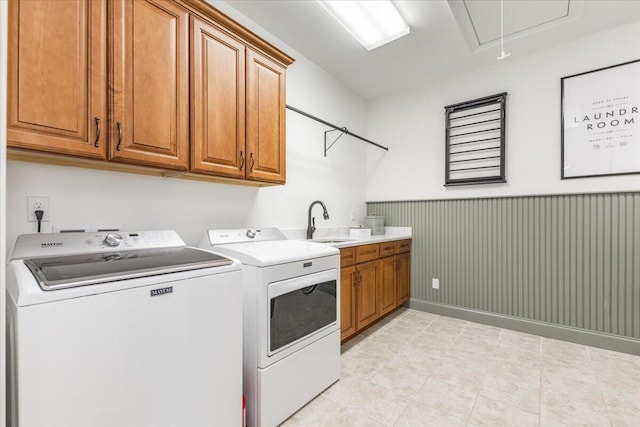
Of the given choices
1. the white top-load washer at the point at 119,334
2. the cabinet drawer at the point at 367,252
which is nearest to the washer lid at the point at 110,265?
the white top-load washer at the point at 119,334

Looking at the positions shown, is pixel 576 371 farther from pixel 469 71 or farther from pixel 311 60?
pixel 311 60

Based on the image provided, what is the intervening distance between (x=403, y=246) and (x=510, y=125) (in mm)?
1664

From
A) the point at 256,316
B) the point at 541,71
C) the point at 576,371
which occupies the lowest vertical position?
the point at 576,371

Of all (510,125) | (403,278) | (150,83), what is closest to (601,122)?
(510,125)

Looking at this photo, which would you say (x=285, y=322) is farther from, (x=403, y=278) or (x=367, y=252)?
(x=403, y=278)

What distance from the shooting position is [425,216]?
351cm

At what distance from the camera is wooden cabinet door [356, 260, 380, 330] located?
2.62 m

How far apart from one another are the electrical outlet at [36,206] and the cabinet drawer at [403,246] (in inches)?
113

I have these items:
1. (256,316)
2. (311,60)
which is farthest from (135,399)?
(311,60)

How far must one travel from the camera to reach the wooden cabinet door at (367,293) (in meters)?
2.62

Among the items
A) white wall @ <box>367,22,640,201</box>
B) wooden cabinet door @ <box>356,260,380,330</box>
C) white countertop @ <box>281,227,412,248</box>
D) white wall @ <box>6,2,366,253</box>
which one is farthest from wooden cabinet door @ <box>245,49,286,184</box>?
white wall @ <box>367,22,640,201</box>

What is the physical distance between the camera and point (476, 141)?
3191mm

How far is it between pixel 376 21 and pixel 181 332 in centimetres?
253

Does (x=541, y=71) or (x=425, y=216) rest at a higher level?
(x=541, y=71)
